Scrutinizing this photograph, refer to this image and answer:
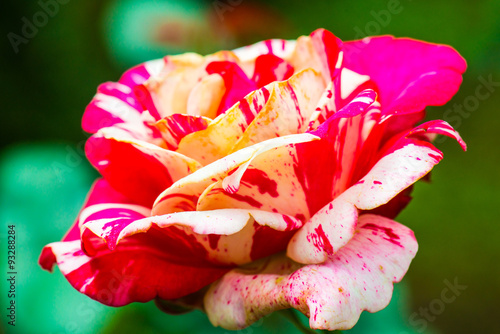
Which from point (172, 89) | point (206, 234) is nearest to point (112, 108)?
point (172, 89)

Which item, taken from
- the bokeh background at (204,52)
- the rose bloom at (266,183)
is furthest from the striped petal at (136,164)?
the bokeh background at (204,52)

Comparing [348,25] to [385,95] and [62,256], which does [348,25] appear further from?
[62,256]

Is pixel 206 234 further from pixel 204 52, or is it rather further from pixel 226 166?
pixel 204 52


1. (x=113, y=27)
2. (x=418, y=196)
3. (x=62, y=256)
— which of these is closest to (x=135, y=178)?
(x=62, y=256)

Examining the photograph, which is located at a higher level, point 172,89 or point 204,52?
point 172,89

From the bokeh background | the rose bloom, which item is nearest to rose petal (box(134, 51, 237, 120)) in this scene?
the rose bloom

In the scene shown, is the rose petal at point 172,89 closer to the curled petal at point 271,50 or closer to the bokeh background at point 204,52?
the curled petal at point 271,50
